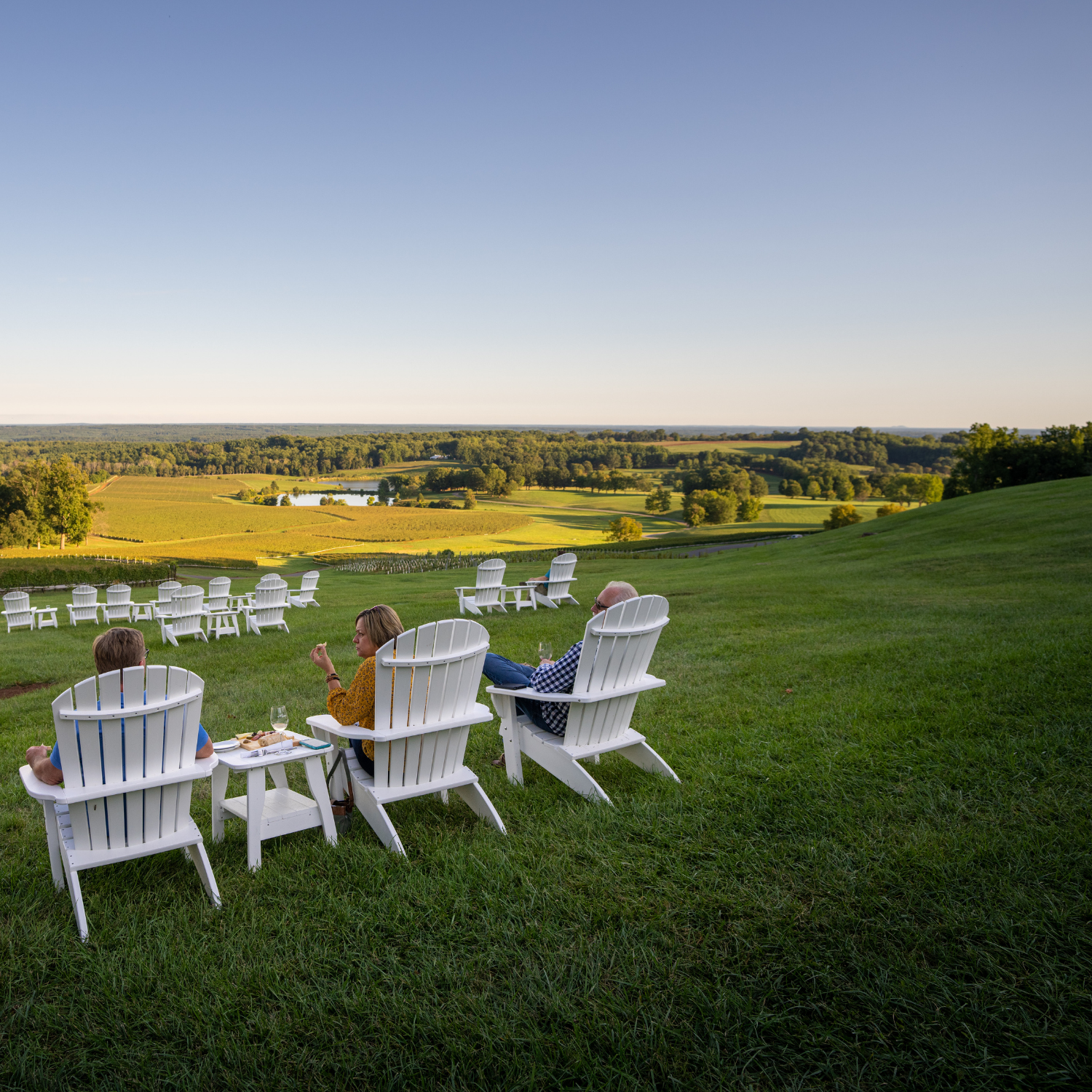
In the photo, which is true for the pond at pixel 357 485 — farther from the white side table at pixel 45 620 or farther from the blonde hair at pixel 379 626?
the blonde hair at pixel 379 626

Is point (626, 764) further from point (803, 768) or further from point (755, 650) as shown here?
point (755, 650)

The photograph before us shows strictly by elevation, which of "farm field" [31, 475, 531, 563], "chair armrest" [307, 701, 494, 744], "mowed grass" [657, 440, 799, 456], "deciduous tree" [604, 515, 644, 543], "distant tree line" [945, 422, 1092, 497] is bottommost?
"farm field" [31, 475, 531, 563]

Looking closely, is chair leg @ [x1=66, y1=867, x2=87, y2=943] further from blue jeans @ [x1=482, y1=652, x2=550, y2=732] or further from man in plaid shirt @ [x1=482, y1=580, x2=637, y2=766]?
blue jeans @ [x1=482, y1=652, x2=550, y2=732]

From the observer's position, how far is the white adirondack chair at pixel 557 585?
1465cm

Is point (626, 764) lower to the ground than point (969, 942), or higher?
lower

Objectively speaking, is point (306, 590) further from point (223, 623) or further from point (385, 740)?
point (385, 740)

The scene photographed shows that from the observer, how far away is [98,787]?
3014 millimetres

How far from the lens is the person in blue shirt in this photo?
3086 millimetres

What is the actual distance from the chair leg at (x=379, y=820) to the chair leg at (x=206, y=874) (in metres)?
0.75

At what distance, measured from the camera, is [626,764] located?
4.67 m

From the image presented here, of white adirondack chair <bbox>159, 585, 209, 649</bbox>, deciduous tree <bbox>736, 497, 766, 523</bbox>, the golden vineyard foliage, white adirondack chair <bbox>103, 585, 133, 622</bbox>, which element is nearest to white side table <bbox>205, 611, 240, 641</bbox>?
white adirondack chair <bbox>159, 585, 209, 649</bbox>

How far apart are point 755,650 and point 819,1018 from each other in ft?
19.2

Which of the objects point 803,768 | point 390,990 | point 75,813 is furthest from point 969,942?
point 75,813

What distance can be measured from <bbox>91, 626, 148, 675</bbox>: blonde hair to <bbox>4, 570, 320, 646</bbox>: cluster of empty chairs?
9.81 meters
